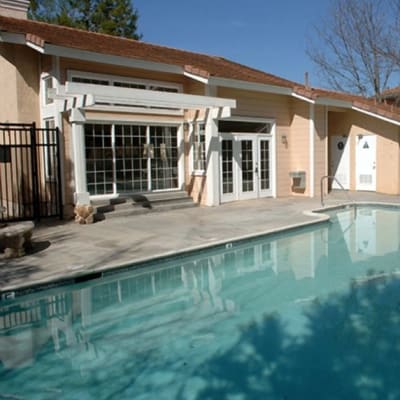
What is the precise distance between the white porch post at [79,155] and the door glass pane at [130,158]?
1.85 meters

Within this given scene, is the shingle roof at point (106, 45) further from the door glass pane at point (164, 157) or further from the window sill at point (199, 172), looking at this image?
the window sill at point (199, 172)

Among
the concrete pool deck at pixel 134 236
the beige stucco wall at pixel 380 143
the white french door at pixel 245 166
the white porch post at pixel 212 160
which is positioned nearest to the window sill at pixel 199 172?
the white porch post at pixel 212 160

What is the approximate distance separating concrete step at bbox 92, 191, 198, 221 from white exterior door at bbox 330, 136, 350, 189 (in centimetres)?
721

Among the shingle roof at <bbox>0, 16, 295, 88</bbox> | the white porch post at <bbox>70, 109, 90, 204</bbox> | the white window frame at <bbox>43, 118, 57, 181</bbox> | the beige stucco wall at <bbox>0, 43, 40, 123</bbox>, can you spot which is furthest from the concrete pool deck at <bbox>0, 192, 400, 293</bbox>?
the shingle roof at <bbox>0, 16, 295, 88</bbox>

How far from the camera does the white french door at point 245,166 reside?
13883 mm

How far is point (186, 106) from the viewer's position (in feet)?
38.5

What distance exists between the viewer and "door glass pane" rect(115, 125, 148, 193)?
12266 mm

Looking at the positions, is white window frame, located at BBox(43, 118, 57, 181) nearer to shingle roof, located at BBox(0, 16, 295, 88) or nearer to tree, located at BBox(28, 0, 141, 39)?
shingle roof, located at BBox(0, 16, 295, 88)

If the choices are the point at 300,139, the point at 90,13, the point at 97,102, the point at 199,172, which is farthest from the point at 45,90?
the point at 90,13

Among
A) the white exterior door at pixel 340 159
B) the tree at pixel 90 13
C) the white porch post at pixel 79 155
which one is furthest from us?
the tree at pixel 90 13

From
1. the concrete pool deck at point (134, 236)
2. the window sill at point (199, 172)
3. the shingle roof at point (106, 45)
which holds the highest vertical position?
the shingle roof at point (106, 45)

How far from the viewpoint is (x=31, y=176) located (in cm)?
1143

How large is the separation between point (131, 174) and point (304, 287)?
291 inches

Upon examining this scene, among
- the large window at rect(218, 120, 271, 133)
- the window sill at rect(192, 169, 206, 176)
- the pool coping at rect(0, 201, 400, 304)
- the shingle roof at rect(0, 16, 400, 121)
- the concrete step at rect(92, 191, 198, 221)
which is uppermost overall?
the shingle roof at rect(0, 16, 400, 121)
